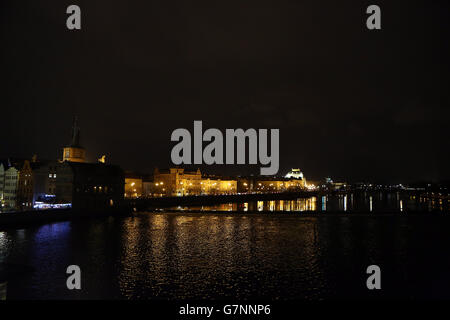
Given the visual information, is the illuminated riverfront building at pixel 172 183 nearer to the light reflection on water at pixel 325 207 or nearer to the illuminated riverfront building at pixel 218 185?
the illuminated riverfront building at pixel 218 185

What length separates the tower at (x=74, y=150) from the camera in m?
108

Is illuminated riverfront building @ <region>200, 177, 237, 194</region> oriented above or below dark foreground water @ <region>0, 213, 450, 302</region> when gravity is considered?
above

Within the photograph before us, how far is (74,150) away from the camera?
355 feet

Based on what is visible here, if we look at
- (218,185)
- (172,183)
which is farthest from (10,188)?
(218,185)

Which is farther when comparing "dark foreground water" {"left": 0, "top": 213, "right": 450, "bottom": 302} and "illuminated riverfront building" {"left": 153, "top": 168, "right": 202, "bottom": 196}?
"illuminated riverfront building" {"left": 153, "top": 168, "right": 202, "bottom": 196}

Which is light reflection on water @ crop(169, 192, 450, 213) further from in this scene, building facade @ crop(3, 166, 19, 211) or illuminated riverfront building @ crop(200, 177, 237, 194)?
building facade @ crop(3, 166, 19, 211)

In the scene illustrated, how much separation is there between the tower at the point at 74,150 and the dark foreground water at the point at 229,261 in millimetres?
62546

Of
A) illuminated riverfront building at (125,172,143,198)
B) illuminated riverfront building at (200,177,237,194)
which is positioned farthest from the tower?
illuminated riverfront building at (200,177,237,194)

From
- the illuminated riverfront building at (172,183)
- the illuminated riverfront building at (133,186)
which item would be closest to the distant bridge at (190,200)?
the illuminated riverfront building at (172,183)

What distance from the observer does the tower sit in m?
108

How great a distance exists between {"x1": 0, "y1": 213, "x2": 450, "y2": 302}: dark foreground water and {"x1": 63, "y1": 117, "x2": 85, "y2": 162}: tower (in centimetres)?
6255
